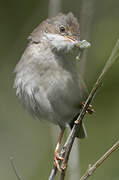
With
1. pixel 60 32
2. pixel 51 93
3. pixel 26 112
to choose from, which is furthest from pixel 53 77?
pixel 26 112

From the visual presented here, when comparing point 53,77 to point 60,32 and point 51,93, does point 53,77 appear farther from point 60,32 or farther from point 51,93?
point 60,32

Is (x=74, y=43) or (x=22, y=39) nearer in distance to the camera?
(x=74, y=43)

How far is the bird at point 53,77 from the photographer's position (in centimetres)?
452

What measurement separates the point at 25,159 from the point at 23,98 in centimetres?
222

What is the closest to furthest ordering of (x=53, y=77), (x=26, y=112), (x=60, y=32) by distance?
(x=53, y=77)
(x=60, y=32)
(x=26, y=112)

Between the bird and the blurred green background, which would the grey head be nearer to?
the bird

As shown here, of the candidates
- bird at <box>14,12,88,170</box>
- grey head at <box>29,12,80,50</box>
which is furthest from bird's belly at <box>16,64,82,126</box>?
grey head at <box>29,12,80,50</box>

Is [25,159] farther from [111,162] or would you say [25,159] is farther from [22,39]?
[22,39]

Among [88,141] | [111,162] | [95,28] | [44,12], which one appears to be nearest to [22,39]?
[44,12]

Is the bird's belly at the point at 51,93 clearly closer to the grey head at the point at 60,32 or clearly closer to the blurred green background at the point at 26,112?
the grey head at the point at 60,32

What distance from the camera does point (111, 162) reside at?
6.10 meters

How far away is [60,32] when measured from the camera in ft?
15.9

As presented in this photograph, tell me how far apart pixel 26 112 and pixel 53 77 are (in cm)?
230

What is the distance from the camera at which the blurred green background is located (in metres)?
6.53
